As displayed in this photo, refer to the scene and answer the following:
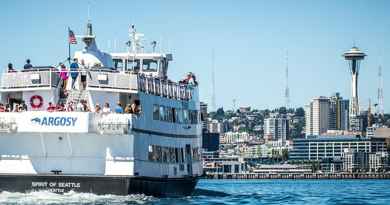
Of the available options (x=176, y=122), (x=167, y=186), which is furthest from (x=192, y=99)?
(x=167, y=186)

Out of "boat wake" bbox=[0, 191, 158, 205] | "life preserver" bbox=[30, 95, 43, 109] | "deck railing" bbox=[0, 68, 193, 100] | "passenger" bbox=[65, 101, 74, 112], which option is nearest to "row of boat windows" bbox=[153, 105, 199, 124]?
"deck railing" bbox=[0, 68, 193, 100]

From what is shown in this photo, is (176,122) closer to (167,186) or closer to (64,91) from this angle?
(167,186)

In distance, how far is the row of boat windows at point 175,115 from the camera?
50.0 metres

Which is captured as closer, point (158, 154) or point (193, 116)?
point (158, 154)

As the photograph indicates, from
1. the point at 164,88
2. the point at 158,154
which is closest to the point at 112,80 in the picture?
the point at 158,154

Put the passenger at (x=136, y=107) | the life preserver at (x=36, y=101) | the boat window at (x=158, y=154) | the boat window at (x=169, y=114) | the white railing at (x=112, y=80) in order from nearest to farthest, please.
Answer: the passenger at (x=136, y=107)
the white railing at (x=112, y=80)
the life preserver at (x=36, y=101)
the boat window at (x=158, y=154)
the boat window at (x=169, y=114)

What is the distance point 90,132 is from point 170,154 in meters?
8.14

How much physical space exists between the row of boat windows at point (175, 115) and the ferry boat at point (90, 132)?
0.05 meters

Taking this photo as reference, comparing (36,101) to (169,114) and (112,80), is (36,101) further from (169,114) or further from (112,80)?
(169,114)

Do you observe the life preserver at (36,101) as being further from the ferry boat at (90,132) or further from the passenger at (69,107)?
the passenger at (69,107)

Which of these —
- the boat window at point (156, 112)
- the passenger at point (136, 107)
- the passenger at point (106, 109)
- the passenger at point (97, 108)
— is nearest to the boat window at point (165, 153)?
the boat window at point (156, 112)

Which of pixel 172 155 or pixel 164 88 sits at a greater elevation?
pixel 164 88

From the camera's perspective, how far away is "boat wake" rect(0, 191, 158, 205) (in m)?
43.2

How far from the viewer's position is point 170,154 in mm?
52000
